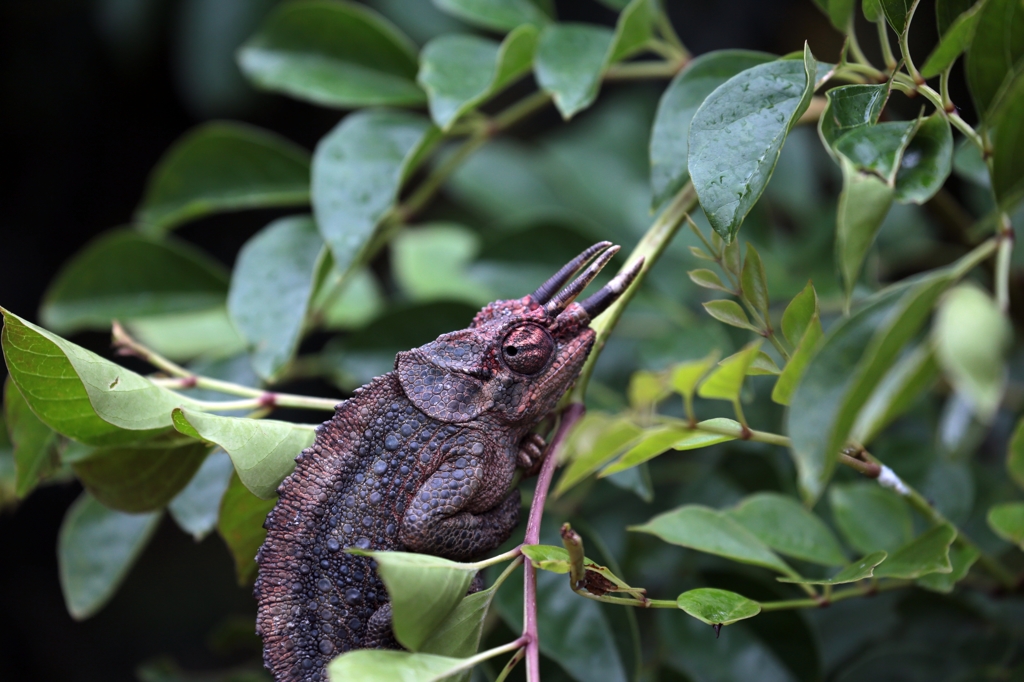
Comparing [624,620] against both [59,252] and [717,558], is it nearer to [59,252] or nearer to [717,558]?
[717,558]

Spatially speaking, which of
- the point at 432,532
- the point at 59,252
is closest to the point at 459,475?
the point at 432,532

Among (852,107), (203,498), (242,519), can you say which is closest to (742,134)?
(852,107)

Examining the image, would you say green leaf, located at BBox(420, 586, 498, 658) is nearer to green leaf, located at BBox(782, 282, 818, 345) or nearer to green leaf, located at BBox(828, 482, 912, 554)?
green leaf, located at BBox(782, 282, 818, 345)

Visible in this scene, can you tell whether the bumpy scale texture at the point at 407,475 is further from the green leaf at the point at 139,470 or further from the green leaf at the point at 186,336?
the green leaf at the point at 186,336

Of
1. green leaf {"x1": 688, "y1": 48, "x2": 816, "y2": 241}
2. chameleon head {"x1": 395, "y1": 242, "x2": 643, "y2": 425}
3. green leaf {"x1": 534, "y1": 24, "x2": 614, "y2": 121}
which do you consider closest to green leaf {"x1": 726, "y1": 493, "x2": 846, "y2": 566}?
chameleon head {"x1": 395, "y1": 242, "x2": 643, "y2": 425}

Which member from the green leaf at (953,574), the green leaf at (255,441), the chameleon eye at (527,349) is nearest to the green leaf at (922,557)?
the green leaf at (953,574)

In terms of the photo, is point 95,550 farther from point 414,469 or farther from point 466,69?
point 466,69
